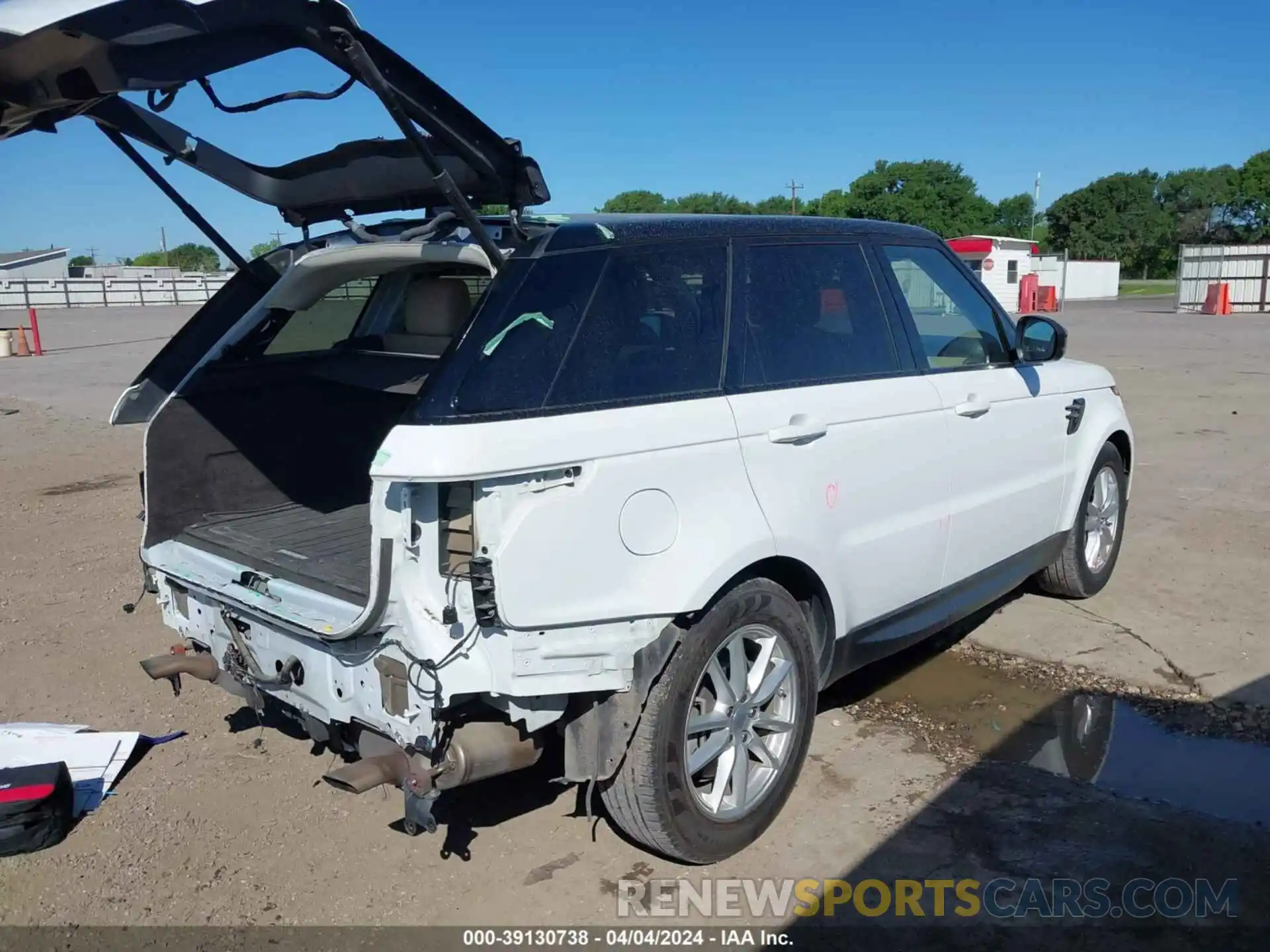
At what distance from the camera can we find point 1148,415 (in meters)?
11.6

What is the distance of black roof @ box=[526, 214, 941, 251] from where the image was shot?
3.09 meters

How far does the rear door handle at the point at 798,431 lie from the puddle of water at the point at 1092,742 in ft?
5.29

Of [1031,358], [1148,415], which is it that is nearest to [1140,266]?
[1148,415]

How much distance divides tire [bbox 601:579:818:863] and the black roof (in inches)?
45.4

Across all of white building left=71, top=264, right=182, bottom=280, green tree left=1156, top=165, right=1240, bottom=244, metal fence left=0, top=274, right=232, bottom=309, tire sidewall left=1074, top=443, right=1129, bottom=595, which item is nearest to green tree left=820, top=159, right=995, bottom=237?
green tree left=1156, top=165, right=1240, bottom=244

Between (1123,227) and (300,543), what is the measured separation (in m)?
92.5

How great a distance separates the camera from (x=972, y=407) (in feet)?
13.8

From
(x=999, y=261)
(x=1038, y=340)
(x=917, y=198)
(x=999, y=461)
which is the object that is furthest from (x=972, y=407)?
(x=917, y=198)

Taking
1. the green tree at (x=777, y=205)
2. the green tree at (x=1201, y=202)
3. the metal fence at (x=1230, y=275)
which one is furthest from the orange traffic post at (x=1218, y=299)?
the green tree at (x=1201, y=202)

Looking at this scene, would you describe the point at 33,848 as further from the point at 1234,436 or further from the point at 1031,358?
the point at 1234,436

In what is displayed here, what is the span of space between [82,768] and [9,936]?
3.34 ft

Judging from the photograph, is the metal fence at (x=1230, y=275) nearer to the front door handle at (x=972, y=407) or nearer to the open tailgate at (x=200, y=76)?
the front door handle at (x=972, y=407)

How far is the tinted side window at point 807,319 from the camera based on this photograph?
346cm

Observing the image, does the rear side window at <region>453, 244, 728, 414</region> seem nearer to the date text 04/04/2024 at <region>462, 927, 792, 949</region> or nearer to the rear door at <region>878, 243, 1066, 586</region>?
the rear door at <region>878, 243, 1066, 586</region>
